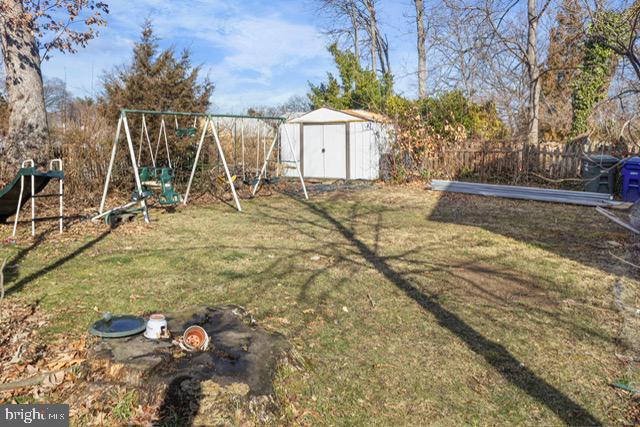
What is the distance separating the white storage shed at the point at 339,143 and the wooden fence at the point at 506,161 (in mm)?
2148

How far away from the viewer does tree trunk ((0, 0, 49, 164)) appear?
30.9 ft

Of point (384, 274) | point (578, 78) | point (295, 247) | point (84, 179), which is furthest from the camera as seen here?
point (578, 78)

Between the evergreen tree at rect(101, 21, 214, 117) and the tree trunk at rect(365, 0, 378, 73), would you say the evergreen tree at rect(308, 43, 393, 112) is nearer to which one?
the tree trunk at rect(365, 0, 378, 73)

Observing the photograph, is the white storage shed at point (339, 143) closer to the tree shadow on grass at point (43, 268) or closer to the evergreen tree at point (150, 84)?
the evergreen tree at point (150, 84)

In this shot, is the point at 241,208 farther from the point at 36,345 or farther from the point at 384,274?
the point at 36,345

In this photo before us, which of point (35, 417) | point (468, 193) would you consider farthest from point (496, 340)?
point (468, 193)

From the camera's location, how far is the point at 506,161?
50.5 ft

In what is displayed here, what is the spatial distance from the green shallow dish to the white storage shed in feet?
46.0

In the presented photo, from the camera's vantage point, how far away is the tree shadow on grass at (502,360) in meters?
3.18

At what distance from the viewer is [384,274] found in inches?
239

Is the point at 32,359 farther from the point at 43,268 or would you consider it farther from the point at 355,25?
the point at 355,25

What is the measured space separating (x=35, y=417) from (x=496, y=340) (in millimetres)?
3442

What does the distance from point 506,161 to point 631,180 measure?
3.91 meters

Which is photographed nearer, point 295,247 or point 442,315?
point 442,315
